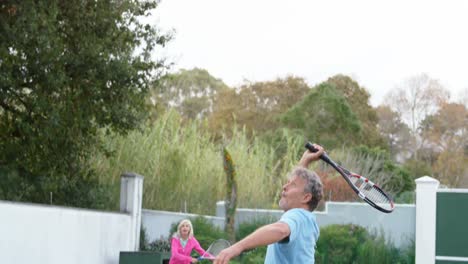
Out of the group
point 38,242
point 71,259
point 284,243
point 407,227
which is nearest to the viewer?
point 284,243

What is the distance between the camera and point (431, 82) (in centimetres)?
6188

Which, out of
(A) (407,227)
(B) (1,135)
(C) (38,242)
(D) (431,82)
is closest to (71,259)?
(C) (38,242)

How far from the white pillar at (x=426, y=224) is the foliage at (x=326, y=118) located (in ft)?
84.7

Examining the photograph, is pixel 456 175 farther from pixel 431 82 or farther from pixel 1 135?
pixel 1 135

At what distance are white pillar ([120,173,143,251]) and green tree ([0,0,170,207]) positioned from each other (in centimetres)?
138

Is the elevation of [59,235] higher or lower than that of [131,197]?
lower

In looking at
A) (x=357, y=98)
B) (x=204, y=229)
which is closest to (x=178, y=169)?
(x=204, y=229)

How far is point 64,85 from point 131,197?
2.17 m

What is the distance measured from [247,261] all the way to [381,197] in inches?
Answer: 480

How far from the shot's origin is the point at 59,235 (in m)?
13.2

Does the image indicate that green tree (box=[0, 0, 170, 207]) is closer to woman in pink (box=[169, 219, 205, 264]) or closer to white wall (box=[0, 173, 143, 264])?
white wall (box=[0, 173, 143, 264])

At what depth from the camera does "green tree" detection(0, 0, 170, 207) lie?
15.7 meters

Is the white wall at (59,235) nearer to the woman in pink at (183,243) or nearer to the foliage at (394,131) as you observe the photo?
the woman in pink at (183,243)

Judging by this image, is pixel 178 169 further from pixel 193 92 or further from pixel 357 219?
pixel 193 92
